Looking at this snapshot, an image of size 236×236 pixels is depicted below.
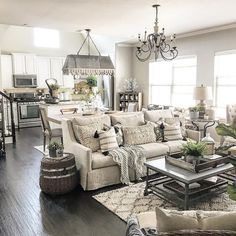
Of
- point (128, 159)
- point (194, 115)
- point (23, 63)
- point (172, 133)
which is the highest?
point (23, 63)

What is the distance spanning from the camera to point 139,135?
451 centimetres

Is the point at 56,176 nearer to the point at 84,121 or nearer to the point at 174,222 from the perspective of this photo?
the point at 84,121

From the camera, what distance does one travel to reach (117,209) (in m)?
3.23

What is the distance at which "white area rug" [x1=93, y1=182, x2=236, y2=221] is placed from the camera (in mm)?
3219

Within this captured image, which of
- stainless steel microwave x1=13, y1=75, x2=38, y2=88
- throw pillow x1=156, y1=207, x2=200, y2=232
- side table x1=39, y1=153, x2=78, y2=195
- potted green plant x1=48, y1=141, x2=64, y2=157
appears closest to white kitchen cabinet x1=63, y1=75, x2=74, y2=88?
stainless steel microwave x1=13, y1=75, x2=38, y2=88

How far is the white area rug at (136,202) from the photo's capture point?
3219 mm

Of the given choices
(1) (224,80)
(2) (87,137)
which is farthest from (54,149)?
(1) (224,80)

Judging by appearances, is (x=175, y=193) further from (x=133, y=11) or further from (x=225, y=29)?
(x=225, y=29)

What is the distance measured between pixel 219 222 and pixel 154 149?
2.95 m

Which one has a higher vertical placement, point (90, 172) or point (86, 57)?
point (86, 57)

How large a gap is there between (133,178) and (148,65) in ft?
16.7

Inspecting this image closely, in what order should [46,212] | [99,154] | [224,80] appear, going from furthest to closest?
[224,80], [99,154], [46,212]

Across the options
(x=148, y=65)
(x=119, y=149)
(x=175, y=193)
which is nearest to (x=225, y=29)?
(x=148, y=65)

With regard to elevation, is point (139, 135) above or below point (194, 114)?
below
